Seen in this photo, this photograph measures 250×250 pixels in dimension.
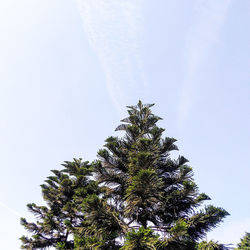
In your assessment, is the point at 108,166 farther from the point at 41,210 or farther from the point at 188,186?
the point at 41,210

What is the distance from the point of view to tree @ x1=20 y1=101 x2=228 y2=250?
699cm

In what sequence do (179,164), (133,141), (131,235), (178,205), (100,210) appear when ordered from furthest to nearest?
(133,141)
(179,164)
(178,205)
(100,210)
(131,235)

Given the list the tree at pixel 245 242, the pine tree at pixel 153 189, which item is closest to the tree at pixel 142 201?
the pine tree at pixel 153 189

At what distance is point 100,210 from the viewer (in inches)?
297

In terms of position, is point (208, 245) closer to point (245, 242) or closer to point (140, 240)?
point (140, 240)

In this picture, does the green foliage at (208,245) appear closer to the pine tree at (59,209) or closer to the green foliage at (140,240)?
the green foliage at (140,240)

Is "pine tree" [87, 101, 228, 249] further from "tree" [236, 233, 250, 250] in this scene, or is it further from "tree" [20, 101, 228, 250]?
"tree" [236, 233, 250, 250]

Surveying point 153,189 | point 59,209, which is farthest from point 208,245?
point 59,209

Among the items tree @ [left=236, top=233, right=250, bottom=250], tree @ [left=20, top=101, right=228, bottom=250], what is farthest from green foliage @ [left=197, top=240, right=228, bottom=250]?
tree @ [left=236, top=233, right=250, bottom=250]

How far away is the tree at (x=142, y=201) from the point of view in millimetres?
6992

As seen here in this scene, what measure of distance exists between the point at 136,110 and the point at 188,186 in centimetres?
545

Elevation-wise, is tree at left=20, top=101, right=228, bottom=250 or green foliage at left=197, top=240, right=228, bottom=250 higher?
tree at left=20, top=101, right=228, bottom=250

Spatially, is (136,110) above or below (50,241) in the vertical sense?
above

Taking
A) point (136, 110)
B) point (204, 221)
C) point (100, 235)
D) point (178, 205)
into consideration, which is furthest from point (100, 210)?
point (136, 110)
